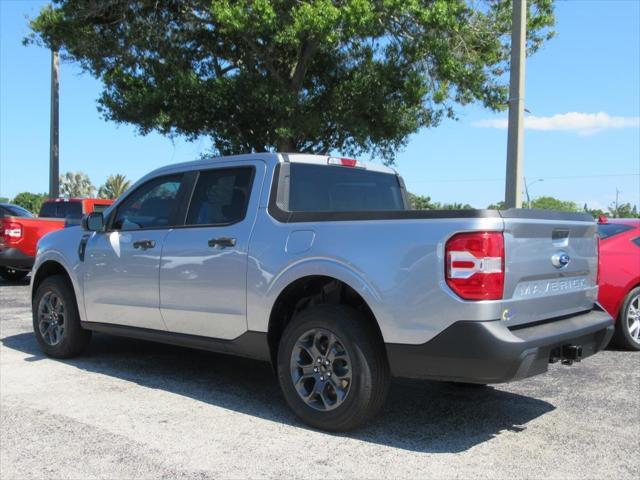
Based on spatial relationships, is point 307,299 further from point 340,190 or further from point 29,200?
point 29,200

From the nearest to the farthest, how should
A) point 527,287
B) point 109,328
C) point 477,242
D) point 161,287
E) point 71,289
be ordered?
point 477,242, point 527,287, point 161,287, point 109,328, point 71,289

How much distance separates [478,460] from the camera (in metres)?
3.77

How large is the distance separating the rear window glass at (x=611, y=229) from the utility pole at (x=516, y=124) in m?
1.65

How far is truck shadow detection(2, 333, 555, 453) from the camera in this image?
4.23 meters

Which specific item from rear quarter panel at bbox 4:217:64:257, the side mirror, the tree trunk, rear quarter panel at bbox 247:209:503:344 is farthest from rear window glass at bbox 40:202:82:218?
rear quarter panel at bbox 247:209:503:344

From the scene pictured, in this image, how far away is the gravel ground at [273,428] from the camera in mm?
3646

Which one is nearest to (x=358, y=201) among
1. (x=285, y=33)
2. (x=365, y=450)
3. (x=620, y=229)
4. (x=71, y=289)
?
(x=365, y=450)

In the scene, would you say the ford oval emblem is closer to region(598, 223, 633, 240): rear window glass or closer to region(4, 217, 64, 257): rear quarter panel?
region(598, 223, 633, 240): rear window glass

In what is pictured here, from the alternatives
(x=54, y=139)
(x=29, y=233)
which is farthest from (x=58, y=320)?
(x=54, y=139)

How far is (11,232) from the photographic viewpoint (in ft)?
40.1

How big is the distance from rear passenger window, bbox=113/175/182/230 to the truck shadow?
4.40ft

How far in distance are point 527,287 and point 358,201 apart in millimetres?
1865

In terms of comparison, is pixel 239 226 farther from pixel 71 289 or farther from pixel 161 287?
pixel 71 289

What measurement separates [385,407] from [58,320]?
11.4 ft
